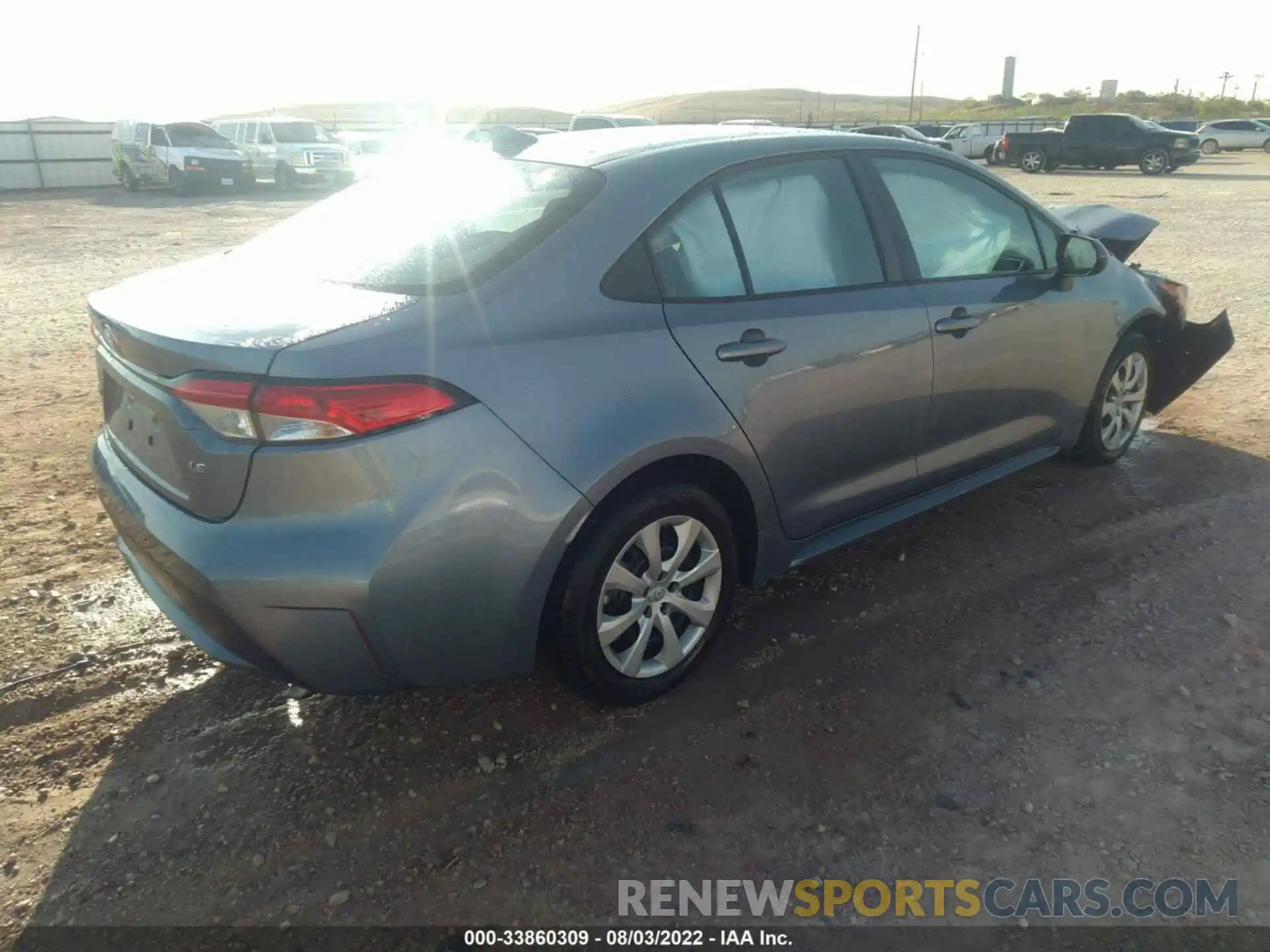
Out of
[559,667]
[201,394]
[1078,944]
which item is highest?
[201,394]

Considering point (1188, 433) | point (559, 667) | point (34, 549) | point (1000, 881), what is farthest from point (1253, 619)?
point (34, 549)

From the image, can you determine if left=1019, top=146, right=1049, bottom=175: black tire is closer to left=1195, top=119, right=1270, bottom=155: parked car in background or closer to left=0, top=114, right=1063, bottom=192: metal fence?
left=0, top=114, right=1063, bottom=192: metal fence

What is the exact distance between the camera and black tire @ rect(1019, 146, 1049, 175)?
28109 mm

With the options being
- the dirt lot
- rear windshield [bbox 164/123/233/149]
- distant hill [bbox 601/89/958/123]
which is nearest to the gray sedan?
the dirt lot

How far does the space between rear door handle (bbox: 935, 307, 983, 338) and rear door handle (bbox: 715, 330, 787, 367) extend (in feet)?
2.81

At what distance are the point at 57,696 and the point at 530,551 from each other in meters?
→ 1.75

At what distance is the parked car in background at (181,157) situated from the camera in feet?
77.7

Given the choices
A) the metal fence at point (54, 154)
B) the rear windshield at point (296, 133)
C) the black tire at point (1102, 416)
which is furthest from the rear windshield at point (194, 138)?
the black tire at point (1102, 416)

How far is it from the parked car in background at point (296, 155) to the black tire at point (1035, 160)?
A: 19962 millimetres

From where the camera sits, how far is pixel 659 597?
294cm

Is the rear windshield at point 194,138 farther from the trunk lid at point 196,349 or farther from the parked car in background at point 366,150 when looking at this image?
the trunk lid at point 196,349

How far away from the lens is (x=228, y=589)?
2.36m

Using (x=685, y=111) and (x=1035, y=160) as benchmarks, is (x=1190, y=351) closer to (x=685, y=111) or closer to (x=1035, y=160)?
(x=1035, y=160)

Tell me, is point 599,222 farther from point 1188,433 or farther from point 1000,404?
point 1188,433
